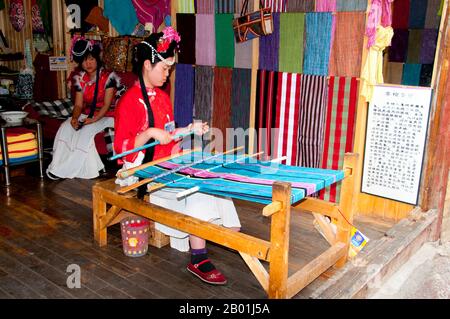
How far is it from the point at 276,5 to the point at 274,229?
2.58m

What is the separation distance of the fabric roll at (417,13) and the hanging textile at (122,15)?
3314 millimetres

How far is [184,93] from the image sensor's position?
5250 mm

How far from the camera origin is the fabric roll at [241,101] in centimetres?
467

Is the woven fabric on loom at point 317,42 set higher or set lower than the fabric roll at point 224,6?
lower

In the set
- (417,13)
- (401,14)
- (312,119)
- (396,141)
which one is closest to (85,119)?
(312,119)

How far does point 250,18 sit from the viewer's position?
438 centimetres

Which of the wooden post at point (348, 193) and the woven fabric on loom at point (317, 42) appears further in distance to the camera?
the woven fabric on loom at point (317, 42)

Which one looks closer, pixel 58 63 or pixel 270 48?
pixel 270 48

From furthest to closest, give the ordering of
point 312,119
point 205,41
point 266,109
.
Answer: point 205,41 < point 266,109 < point 312,119

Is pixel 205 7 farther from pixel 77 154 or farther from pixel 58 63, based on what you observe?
pixel 58 63

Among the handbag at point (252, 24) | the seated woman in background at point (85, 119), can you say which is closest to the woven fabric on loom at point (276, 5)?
the handbag at point (252, 24)

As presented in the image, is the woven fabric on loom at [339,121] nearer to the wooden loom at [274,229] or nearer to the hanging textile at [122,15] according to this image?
the wooden loom at [274,229]

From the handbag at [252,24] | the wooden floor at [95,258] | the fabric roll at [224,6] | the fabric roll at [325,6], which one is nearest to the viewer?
the wooden floor at [95,258]
